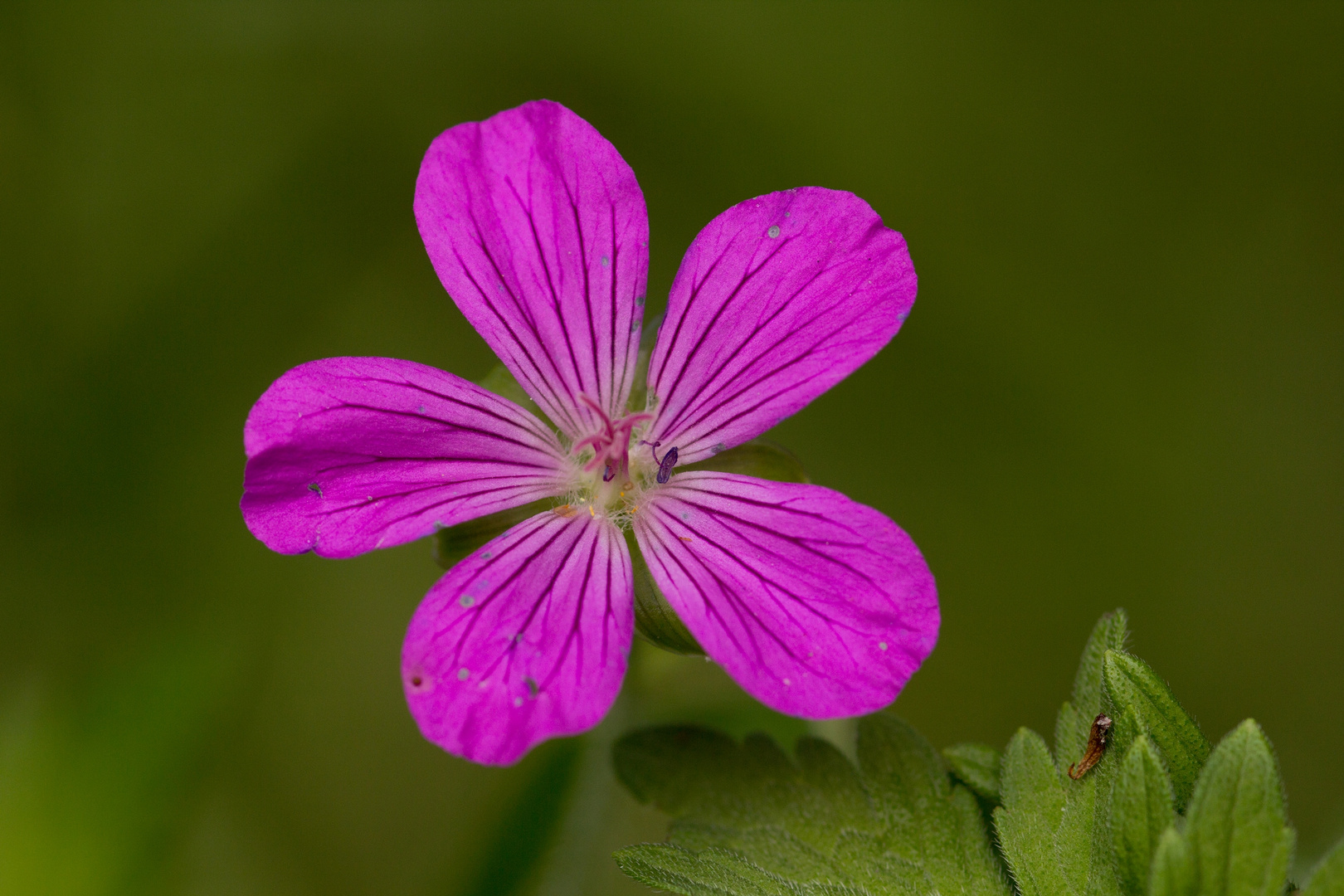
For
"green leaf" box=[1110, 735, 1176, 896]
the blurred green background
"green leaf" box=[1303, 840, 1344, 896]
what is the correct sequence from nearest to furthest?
"green leaf" box=[1303, 840, 1344, 896] < "green leaf" box=[1110, 735, 1176, 896] < the blurred green background

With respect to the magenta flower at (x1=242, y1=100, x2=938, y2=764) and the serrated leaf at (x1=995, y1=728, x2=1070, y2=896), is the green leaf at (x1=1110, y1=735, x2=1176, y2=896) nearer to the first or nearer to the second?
the serrated leaf at (x1=995, y1=728, x2=1070, y2=896)

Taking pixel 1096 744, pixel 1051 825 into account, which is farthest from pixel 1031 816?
pixel 1096 744

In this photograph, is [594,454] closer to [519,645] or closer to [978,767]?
[519,645]

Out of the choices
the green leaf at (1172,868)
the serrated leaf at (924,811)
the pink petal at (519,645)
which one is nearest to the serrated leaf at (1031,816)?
the serrated leaf at (924,811)

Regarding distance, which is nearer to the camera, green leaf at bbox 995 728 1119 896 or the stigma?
green leaf at bbox 995 728 1119 896

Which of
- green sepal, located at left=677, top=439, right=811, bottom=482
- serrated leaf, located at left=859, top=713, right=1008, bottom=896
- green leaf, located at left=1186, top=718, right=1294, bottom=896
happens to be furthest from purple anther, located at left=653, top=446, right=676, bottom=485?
green leaf, located at left=1186, top=718, right=1294, bottom=896

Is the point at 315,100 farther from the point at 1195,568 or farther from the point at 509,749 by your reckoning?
the point at 1195,568
